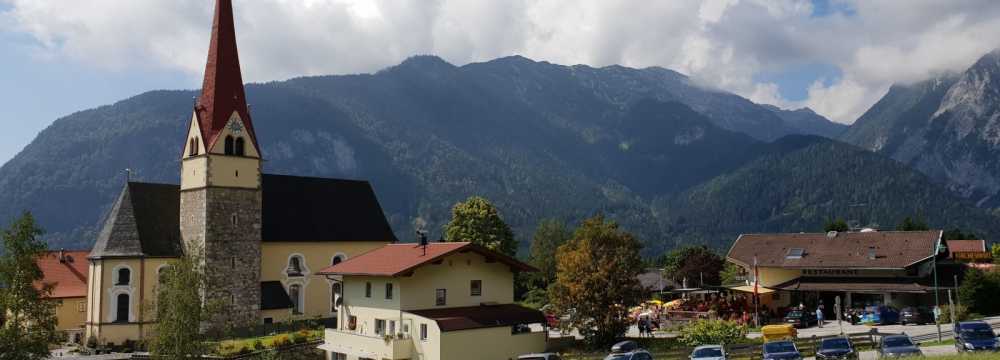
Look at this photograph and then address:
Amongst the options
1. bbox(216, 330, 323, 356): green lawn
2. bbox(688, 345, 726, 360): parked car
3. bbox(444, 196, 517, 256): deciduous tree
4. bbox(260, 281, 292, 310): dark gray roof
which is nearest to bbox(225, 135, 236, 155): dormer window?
bbox(260, 281, 292, 310): dark gray roof

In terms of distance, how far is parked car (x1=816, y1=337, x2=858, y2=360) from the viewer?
30.1 m

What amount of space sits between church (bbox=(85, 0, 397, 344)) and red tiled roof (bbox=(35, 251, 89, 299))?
296 inches

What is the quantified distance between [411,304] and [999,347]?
1029 inches

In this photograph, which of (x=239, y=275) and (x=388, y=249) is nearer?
(x=388, y=249)

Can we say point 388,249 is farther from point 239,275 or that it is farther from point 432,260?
point 239,275

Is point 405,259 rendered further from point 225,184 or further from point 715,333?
point 225,184

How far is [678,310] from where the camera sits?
172 feet

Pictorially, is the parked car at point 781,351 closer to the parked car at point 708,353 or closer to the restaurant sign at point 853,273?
the parked car at point 708,353

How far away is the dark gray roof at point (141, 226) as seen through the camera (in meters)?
56.2

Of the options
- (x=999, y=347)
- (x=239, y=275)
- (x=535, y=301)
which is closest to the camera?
(x=999, y=347)

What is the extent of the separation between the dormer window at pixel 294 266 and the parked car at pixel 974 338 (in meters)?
44.2

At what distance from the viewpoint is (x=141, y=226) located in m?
57.1

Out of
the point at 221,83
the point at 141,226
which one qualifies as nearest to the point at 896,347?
the point at 221,83

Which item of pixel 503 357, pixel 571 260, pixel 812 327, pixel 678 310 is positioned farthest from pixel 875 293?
pixel 503 357
